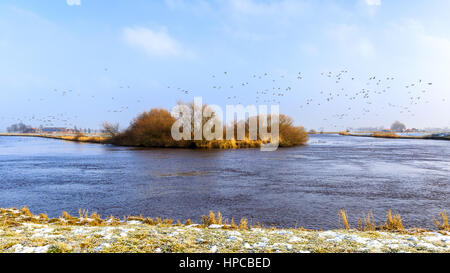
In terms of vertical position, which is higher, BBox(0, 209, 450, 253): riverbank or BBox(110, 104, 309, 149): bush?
BBox(110, 104, 309, 149): bush

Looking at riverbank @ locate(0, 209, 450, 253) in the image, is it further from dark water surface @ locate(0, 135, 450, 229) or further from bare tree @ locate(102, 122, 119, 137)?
bare tree @ locate(102, 122, 119, 137)

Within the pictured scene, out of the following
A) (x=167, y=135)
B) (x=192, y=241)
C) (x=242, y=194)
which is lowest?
(x=242, y=194)

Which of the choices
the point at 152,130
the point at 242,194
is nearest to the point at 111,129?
the point at 152,130

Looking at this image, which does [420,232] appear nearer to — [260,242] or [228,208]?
[260,242]

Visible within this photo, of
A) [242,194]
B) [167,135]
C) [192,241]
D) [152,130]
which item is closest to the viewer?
[192,241]

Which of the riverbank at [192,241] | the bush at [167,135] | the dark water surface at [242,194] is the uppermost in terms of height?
the bush at [167,135]

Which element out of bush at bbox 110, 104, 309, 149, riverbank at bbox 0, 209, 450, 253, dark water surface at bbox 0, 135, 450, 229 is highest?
bush at bbox 110, 104, 309, 149

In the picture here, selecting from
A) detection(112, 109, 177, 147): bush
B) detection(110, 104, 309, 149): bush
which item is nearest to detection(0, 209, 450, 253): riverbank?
detection(110, 104, 309, 149): bush

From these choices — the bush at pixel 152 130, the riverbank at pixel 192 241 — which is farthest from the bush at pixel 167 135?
the riverbank at pixel 192 241

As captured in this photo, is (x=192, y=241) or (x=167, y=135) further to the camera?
(x=167, y=135)

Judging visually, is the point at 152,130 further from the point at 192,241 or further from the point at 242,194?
the point at 192,241

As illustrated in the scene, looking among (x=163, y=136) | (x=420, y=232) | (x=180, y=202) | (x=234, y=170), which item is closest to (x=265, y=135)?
(x=163, y=136)

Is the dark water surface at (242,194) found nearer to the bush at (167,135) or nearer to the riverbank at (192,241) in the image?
the riverbank at (192,241)

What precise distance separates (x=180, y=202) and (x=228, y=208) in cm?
179
